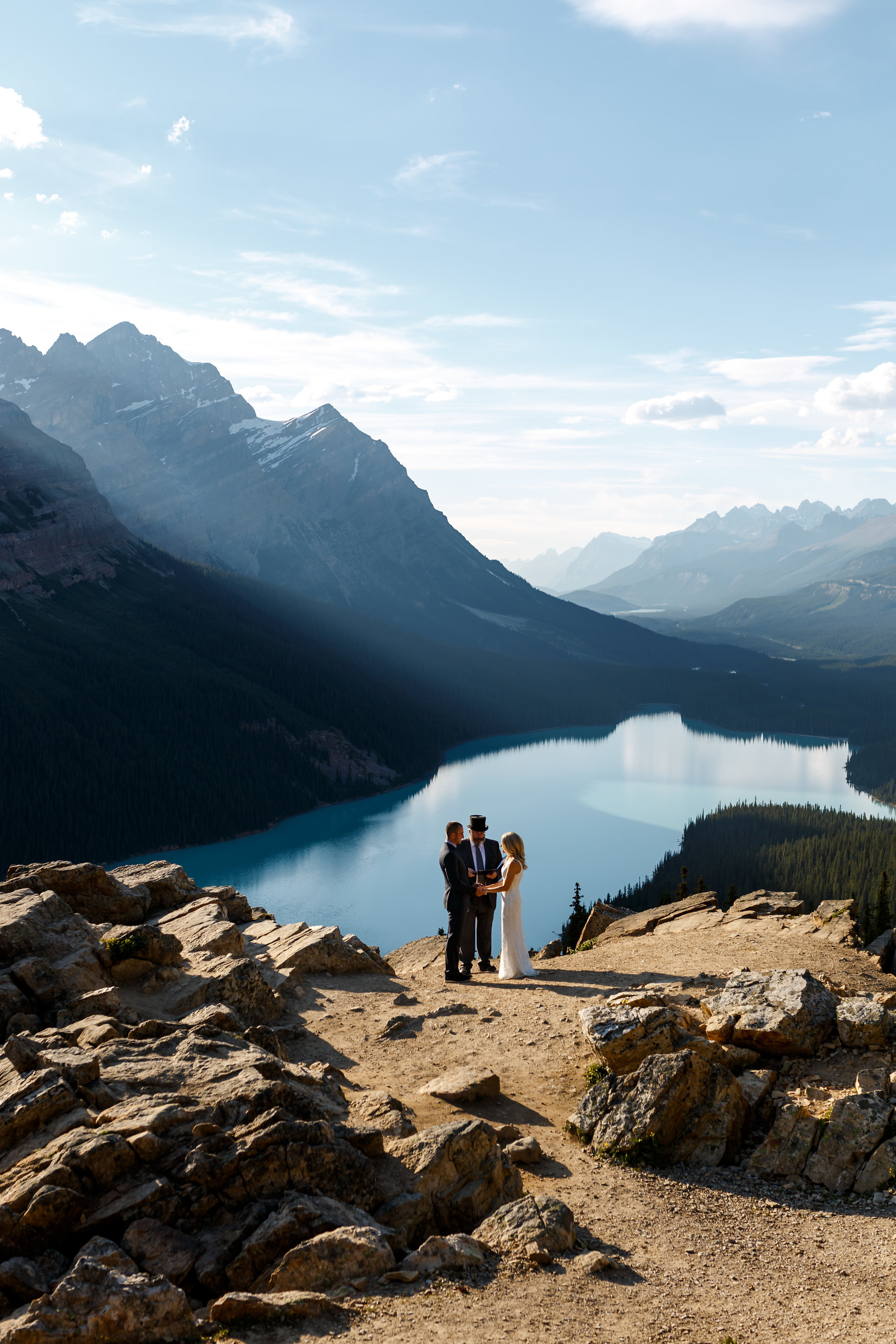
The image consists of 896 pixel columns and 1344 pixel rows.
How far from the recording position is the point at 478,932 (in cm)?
2617

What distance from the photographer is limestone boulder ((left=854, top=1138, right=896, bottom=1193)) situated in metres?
13.2

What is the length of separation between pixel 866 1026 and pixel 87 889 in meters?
20.8

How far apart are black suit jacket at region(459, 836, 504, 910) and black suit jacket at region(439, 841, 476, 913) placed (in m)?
0.13

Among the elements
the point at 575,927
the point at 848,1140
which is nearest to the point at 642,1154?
the point at 848,1140

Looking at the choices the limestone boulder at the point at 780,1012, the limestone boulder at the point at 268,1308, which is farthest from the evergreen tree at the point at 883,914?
the limestone boulder at the point at 268,1308

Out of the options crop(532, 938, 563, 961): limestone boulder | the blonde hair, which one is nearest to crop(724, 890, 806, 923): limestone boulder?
crop(532, 938, 563, 961): limestone boulder

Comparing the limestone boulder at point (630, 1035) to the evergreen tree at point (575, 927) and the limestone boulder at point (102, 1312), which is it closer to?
the limestone boulder at point (102, 1312)

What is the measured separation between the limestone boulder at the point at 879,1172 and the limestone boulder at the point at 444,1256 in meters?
6.61

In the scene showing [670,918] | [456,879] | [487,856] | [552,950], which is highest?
[487,856]

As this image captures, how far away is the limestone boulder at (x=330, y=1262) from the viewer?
974 cm

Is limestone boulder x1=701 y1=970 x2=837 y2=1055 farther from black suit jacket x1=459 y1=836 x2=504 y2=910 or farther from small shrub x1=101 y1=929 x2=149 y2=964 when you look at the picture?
small shrub x1=101 y1=929 x2=149 y2=964

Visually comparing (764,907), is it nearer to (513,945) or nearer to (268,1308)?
(513,945)

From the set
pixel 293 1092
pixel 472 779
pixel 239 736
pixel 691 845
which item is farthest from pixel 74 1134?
pixel 472 779

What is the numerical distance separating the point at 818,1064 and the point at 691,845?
109m
